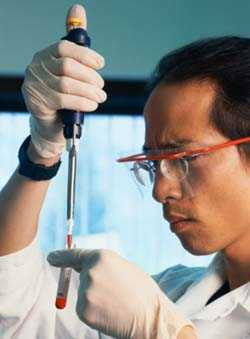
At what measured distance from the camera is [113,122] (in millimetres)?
3234

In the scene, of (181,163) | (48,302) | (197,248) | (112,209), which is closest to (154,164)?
(181,163)

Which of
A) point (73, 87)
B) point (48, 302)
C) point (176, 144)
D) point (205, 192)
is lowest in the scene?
point (48, 302)

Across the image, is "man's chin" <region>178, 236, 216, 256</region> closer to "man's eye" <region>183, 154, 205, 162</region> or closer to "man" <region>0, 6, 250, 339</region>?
"man" <region>0, 6, 250, 339</region>

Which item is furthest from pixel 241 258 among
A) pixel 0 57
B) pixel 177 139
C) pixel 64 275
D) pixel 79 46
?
pixel 0 57

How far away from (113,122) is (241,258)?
1.68 metres

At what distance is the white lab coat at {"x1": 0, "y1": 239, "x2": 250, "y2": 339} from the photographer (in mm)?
1591

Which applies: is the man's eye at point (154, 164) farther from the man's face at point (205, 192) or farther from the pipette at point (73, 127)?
the pipette at point (73, 127)

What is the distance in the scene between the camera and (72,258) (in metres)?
1.35

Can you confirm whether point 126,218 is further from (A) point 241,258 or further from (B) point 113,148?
(A) point 241,258

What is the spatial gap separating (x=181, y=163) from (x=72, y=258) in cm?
34

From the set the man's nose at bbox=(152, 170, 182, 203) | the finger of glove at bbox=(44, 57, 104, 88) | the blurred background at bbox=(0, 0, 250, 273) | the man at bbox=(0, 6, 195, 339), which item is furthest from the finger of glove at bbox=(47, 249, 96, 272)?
the blurred background at bbox=(0, 0, 250, 273)

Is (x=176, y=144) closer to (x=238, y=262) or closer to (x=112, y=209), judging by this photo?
(x=238, y=262)

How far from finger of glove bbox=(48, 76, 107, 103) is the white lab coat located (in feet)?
1.38

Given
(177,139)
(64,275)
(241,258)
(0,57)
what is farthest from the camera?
(0,57)
